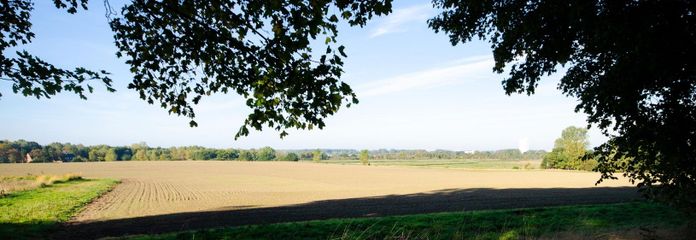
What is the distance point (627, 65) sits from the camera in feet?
26.0

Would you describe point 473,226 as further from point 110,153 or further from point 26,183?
point 110,153

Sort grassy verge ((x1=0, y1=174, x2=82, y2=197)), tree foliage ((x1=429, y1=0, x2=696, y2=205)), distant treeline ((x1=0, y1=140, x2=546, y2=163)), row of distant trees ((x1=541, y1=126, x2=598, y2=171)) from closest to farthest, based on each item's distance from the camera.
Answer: tree foliage ((x1=429, y1=0, x2=696, y2=205))
grassy verge ((x1=0, y1=174, x2=82, y2=197))
row of distant trees ((x1=541, y1=126, x2=598, y2=171))
distant treeline ((x1=0, y1=140, x2=546, y2=163))

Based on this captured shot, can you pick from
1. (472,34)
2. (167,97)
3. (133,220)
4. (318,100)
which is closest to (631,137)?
(472,34)

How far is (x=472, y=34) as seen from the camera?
12227 mm

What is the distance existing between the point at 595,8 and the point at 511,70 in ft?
10.9

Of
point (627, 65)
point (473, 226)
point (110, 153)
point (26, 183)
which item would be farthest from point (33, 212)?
point (110, 153)

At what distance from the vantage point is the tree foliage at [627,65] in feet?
24.8

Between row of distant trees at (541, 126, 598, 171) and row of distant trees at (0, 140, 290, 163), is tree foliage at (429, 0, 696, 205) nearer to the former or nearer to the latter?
row of distant trees at (541, 126, 598, 171)

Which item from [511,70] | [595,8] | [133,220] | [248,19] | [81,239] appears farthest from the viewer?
[133,220]

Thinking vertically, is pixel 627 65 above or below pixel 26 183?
above

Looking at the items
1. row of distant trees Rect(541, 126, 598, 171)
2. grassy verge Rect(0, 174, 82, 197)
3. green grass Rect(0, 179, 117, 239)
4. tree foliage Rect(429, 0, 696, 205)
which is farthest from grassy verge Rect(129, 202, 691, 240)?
row of distant trees Rect(541, 126, 598, 171)

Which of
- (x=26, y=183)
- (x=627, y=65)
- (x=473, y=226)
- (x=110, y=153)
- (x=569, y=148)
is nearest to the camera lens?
(x=627, y=65)

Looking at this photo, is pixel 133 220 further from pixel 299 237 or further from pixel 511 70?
pixel 511 70

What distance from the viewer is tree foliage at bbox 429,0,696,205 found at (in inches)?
298
